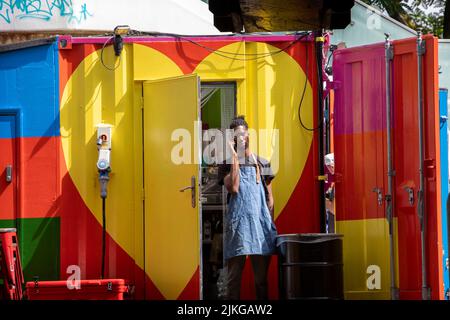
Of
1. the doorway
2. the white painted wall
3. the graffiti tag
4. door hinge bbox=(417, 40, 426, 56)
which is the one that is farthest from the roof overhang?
the graffiti tag

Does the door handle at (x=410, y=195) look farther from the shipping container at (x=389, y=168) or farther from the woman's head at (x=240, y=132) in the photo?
the woman's head at (x=240, y=132)

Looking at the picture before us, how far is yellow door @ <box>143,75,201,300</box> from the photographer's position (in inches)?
434

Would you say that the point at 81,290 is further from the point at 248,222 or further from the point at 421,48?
the point at 421,48

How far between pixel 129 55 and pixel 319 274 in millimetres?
2917

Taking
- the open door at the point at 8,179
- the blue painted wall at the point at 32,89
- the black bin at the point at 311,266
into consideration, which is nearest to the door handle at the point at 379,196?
the black bin at the point at 311,266

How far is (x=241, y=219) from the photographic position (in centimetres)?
1094

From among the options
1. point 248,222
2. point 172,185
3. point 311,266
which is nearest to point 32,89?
point 172,185

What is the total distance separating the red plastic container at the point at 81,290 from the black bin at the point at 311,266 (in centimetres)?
156

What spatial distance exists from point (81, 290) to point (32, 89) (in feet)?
6.93

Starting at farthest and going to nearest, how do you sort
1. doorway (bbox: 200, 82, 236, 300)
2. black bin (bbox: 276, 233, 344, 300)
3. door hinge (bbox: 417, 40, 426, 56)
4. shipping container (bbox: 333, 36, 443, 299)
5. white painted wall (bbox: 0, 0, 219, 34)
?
white painted wall (bbox: 0, 0, 219, 34) < doorway (bbox: 200, 82, 236, 300) < black bin (bbox: 276, 233, 344, 300) < door hinge (bbox: 417, 40, 426, 56) < shipping container (bbox: 333, 36, 443, 299)

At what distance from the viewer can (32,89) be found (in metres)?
11.7

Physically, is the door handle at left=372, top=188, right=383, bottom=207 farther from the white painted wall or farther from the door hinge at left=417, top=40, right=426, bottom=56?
the white painted wall

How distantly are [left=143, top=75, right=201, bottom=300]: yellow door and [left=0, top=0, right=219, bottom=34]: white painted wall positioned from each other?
222cm

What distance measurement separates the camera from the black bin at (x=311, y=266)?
1083 cm
